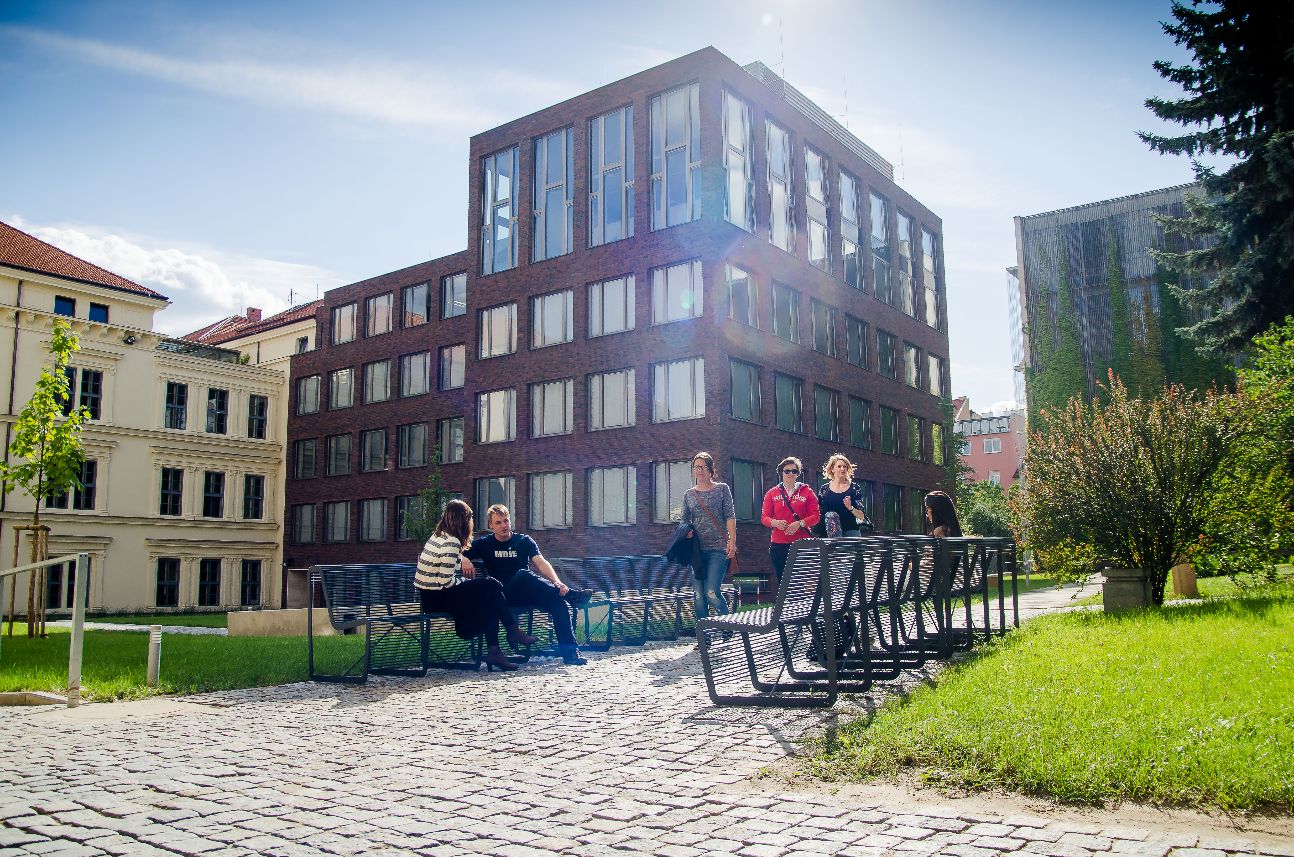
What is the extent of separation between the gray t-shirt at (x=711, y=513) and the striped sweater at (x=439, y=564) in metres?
2.99

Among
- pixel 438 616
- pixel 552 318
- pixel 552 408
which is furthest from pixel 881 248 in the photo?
pixel 438 616

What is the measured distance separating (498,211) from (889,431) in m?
19.2

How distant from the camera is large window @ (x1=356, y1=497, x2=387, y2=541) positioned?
46562 mm

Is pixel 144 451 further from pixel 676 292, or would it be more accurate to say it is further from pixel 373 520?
pixel 676 292

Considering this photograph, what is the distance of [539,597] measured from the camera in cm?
998

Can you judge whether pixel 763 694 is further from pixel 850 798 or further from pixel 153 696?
pixel 153 696

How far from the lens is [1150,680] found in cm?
620

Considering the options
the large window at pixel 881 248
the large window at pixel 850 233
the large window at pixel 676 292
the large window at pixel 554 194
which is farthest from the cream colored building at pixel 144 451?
the large window at pixel 881 248

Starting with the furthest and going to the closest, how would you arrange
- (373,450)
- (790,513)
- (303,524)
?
(303,524) → (373,450) → (790,513)

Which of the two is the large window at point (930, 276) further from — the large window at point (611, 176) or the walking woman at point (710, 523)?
the walking woman at point (710, 523)

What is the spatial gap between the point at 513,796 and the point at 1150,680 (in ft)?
13.2

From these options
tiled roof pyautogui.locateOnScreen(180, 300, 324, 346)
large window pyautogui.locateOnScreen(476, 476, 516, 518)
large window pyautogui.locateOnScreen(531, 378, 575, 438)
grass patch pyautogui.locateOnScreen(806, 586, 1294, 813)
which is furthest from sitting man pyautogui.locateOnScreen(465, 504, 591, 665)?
tiled roof pyautogui.locateOnScreen(180, 300, 324, 346)

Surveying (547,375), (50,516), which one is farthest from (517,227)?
(50,516)

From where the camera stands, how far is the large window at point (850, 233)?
4162 cm
